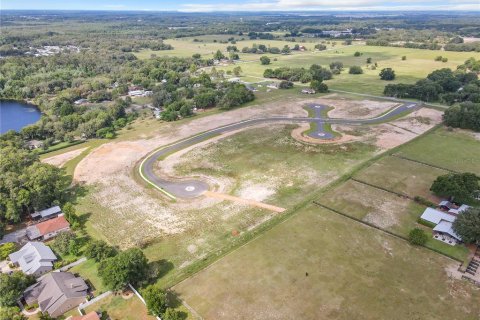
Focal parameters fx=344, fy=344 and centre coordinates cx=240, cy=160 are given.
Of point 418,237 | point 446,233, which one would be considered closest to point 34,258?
point 418,237

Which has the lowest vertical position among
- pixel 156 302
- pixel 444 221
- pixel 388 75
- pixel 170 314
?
pixel 170 314

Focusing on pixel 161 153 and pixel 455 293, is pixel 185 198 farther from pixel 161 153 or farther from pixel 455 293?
pixel 455 293

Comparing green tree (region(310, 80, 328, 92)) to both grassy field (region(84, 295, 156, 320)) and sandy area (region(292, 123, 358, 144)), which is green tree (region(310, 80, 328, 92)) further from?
grassy field (region(84, 295, 156, 320))

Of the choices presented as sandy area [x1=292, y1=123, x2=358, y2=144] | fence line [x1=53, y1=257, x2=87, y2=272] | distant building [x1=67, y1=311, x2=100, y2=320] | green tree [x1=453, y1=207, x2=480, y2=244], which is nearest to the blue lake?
fence line [x1=53, y1=257, x2=87, y2=272]

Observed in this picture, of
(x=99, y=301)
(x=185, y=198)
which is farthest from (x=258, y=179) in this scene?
(x=99, y=301)

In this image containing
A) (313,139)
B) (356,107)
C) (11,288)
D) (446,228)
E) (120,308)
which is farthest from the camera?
(356,107)

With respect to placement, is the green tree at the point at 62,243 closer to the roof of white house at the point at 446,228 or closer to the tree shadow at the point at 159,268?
the tree shadow at the point at 159,268

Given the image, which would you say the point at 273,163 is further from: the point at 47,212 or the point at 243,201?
the point at 47,212
